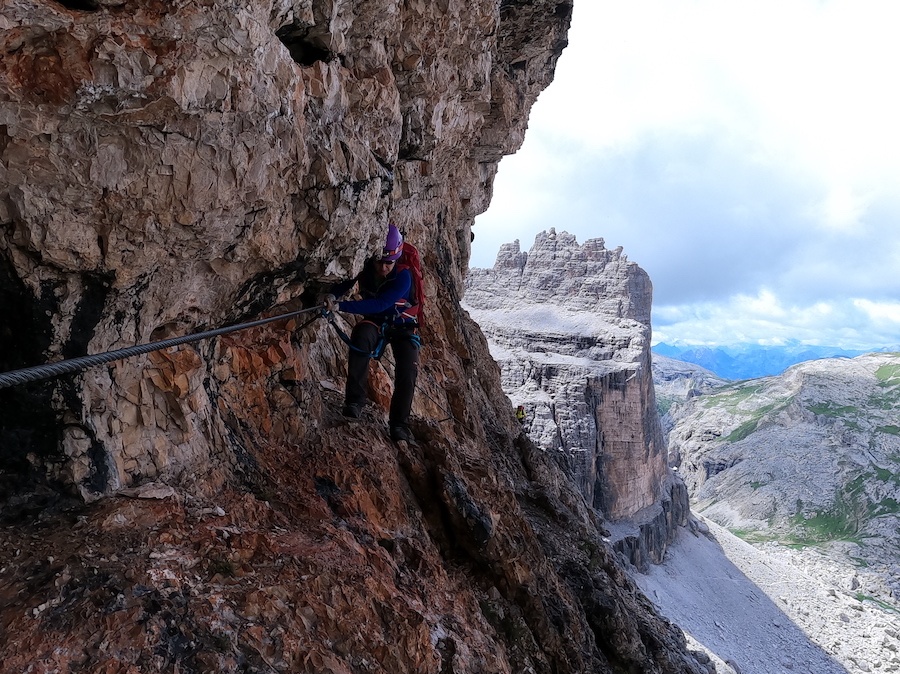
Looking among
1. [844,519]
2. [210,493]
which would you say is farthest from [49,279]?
[844,519]

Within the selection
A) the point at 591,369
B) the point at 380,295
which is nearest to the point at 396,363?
the point at 380,295

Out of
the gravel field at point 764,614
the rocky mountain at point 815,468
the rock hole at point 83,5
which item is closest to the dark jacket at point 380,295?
the rock hole at point 83,5

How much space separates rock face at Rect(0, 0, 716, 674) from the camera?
13.0 ft

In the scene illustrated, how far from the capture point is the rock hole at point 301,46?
5605 millimetres

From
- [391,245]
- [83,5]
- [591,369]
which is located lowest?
[591,369]

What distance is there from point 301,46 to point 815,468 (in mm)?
126814

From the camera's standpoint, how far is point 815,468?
106 m

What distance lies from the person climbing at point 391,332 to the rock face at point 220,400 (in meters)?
0.46

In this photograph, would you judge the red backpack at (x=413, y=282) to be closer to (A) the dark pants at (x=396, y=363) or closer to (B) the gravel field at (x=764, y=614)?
(A) the dark pants at (x=396, y=363)

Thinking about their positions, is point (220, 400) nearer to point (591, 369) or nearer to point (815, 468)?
point (591, 369)

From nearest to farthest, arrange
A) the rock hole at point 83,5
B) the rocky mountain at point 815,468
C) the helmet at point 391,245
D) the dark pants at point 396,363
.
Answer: the rock hole at point 83,5 → the helmet at point 391,245 → the dark pants at point 396,363 → the rocky mountain at point 815,468

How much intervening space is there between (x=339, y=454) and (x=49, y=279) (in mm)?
4022

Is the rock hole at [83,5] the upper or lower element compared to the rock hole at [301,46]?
lower

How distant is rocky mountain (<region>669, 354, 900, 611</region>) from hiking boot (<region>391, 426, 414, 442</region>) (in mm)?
75051
